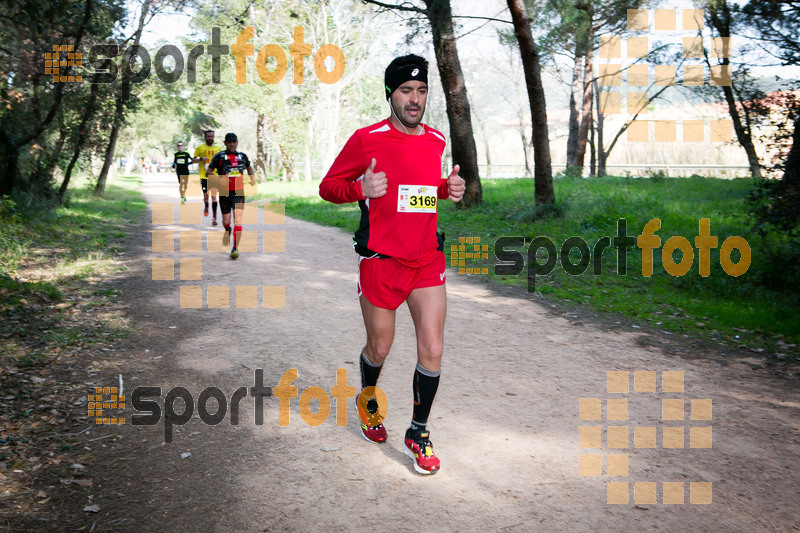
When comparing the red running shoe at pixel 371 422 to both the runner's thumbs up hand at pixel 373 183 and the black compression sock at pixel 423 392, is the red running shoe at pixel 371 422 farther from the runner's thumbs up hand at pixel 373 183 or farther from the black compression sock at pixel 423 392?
the runner's thumbs up hand at pixel 373 183

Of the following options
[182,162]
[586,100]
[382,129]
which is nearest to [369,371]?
[382,129]

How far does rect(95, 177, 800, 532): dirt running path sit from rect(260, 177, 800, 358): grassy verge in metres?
1.21

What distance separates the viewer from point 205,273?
10.3 m

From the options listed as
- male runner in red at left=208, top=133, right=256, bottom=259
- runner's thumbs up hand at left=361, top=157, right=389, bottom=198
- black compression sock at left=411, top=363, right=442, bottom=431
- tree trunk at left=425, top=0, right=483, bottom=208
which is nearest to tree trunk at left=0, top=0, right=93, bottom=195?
male runner in red at left=208, top=133, right=256, bottom=259

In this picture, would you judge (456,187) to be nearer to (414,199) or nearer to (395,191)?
(414,199)

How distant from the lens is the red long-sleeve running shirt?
12.3ft

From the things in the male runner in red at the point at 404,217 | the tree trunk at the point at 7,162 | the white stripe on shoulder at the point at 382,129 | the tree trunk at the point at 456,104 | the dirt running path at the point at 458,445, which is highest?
the tree trunk at the point at 456,104

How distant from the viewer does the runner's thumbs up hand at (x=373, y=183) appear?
3.53 meters

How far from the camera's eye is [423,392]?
156 inches

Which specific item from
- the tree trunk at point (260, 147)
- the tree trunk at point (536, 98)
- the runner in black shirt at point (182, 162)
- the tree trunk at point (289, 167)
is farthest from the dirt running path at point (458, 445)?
the tree trunk at point (289, 167)

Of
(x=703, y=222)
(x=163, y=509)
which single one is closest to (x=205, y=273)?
(x=163, y=509)

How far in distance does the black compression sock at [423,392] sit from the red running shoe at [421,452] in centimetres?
6

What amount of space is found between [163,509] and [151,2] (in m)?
21.8

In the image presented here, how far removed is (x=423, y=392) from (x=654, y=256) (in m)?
7.94
